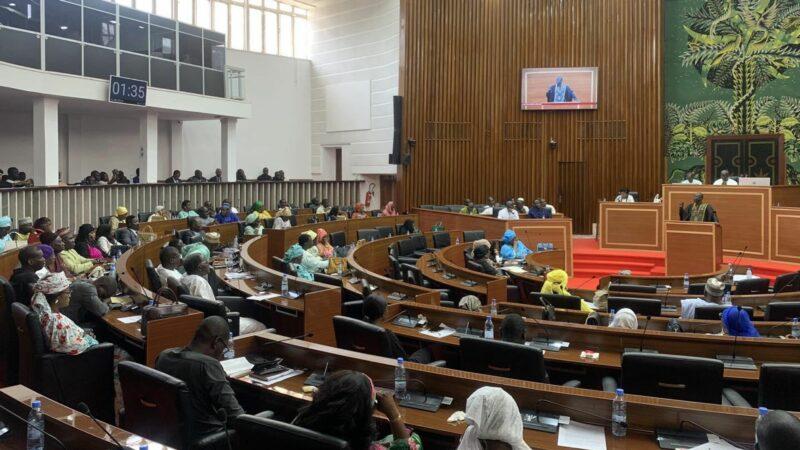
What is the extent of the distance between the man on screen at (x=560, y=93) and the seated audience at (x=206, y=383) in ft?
51.1

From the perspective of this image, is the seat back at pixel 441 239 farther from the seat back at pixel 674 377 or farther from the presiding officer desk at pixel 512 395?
the seat back at pixel 674 377

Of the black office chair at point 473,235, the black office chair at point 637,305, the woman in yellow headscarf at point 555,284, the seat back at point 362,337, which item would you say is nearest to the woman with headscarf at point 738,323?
the black office chair at point 637,305

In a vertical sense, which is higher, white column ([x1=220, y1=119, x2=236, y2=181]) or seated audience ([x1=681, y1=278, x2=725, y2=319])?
white column ([x1=220, y1=119, x2=236, y2=181])

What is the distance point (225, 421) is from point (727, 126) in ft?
53.1

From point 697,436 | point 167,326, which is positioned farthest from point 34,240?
point 697,436

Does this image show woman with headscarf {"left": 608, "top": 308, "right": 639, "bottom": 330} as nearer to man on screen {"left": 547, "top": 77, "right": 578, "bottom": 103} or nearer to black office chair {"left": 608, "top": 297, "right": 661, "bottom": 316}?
black office chair {"left": 608, "top": 297, "right": 661, "bottom": 316}

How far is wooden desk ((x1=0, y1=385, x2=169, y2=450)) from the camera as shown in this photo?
284 cm

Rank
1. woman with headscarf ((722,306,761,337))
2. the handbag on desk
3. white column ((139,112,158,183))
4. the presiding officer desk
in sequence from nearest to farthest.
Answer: the presiding officer desk
the handbag on desk
woman with headscarf ((722,306,761,337))
white column ((139,112,158,183))

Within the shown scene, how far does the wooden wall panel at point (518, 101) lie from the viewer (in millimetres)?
17266

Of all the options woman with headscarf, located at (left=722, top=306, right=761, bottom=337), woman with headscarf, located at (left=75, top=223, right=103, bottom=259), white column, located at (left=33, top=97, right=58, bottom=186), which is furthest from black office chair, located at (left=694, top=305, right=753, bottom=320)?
white column, located at (left=33, top=97, right=58, bottom=186)

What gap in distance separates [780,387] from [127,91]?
13.6 metres

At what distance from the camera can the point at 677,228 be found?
460 inches

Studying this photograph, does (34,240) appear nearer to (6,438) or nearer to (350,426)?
(6,438)

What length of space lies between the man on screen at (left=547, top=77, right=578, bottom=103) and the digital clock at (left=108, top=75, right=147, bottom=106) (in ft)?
32.7
